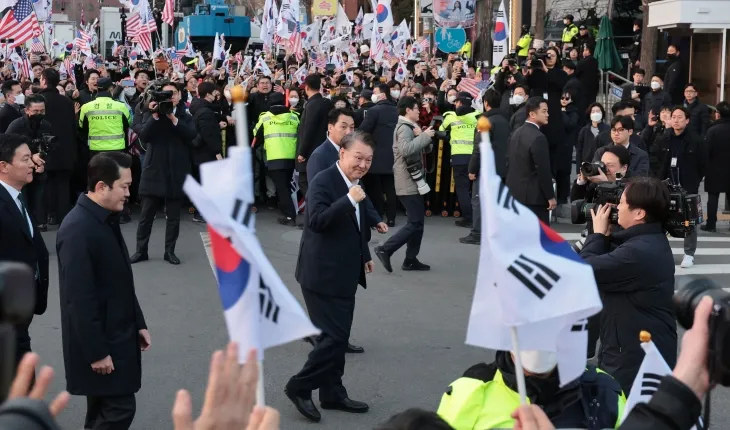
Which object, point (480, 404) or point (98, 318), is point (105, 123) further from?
point (480, 404)

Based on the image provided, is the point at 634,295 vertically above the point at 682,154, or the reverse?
the point at 634,295

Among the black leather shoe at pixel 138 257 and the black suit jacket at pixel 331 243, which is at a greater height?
the black suit jacket at pixel 331 243

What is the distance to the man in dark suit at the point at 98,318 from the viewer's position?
18.2 feet

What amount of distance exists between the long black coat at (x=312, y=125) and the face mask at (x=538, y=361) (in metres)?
10.5

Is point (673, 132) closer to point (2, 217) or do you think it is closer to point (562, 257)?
point (2, 217)

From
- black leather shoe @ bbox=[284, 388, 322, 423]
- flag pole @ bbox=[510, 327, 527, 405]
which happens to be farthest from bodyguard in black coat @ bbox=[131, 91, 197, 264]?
flag pole @ bbox=[510, 327, 527, 405]

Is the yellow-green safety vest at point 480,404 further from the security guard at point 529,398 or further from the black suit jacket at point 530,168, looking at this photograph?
the black suit jacket at point 530,168

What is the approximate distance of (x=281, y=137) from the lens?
1498 cm

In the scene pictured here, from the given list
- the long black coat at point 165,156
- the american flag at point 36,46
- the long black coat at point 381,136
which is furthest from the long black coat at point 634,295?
the american flag at point 36,46

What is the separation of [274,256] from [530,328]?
975 centimetres

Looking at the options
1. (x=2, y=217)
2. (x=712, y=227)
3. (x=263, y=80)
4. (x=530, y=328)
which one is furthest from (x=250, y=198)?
(x=263, y=80)

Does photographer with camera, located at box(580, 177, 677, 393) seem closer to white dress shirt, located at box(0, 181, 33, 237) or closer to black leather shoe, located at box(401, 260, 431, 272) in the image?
white dress shirt, located at box(0, 181, 33, 237)

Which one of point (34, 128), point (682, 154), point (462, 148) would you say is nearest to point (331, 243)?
point (34, 128)

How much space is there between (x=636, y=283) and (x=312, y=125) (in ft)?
29.4
